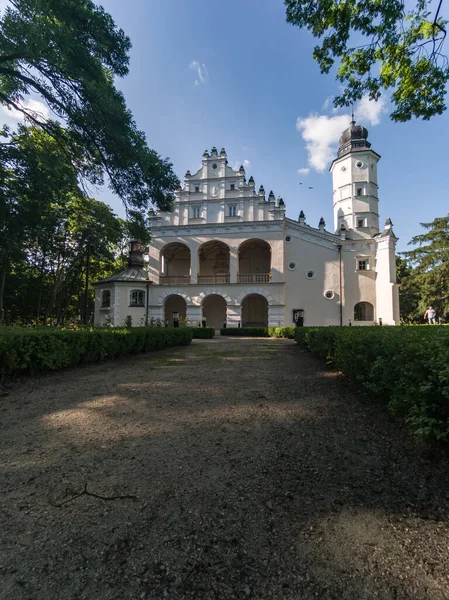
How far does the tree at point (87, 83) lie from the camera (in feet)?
25.2

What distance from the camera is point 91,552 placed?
1682mm

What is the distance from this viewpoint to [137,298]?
22078mm

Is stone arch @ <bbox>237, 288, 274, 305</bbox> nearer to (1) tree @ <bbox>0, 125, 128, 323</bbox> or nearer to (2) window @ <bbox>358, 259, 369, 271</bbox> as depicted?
(2) window @ <bbox>358, 259, 369, 271</bbox>

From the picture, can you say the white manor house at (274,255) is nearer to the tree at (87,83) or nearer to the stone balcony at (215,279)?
the stone balcony at (215,279)

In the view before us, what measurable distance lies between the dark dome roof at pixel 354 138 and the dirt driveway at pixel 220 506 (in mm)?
33942

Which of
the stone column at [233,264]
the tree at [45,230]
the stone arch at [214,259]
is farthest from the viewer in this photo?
the stone arch at [214,259]

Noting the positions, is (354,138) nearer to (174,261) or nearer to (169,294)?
(174,261)

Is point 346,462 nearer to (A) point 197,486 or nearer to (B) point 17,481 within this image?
(A) point 197,486

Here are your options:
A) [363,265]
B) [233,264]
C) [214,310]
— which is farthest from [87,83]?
[363,265]

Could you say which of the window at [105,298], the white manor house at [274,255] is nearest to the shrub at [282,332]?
the white manor house at [274,255]

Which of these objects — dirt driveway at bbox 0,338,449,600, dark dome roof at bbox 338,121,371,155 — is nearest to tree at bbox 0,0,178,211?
dirt driveway at bbox 0,338,449,600

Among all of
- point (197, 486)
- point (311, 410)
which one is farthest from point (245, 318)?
point (197, 486)

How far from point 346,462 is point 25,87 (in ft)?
49.5

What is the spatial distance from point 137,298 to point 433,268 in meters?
29.3
